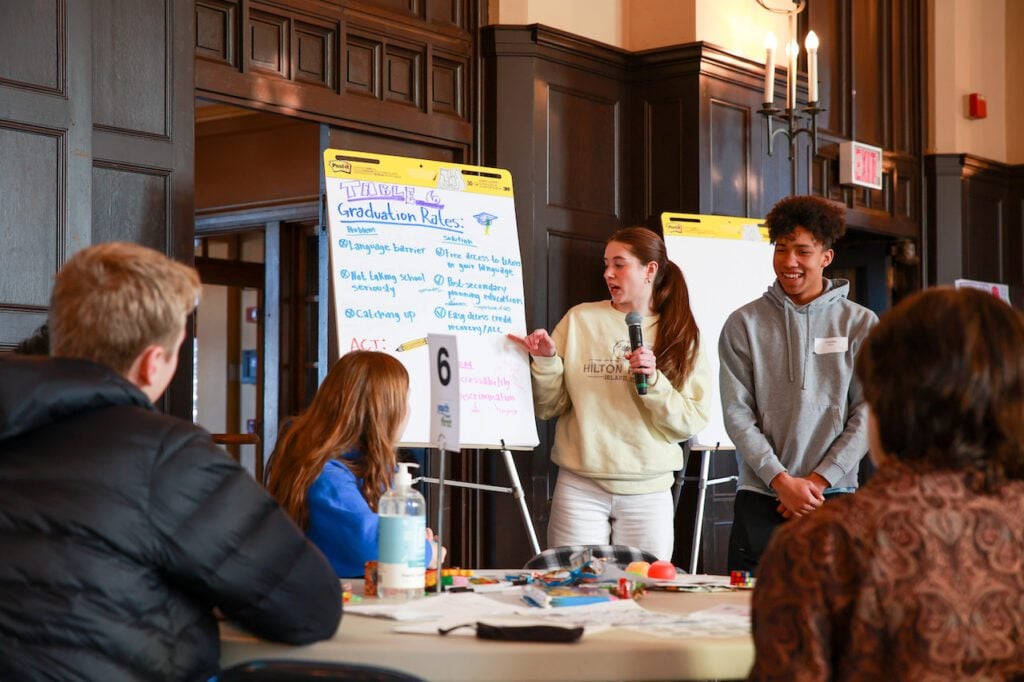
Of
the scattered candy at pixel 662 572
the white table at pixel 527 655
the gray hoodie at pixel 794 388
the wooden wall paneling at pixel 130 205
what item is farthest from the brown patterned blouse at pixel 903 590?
the wooden wall paneling at pixel 130 205

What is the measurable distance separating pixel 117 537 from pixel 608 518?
2513 millimetres

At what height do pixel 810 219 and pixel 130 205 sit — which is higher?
pixel 130 205

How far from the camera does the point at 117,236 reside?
4.01m

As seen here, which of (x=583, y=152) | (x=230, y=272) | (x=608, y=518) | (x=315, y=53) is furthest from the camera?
(x=230, y=272)

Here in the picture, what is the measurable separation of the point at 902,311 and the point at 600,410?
2.51 metres

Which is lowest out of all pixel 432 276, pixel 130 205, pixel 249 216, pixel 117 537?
pixel 117 537

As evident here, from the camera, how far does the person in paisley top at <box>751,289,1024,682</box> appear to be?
1.40m

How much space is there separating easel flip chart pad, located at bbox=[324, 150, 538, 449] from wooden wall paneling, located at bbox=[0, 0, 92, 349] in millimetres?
1022

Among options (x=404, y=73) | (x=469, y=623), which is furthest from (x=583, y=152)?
(x=469, y=623)

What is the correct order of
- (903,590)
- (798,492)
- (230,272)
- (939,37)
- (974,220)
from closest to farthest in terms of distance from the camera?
(903,590) → (798,492) → (939,37) → (974,220) → (230,272)

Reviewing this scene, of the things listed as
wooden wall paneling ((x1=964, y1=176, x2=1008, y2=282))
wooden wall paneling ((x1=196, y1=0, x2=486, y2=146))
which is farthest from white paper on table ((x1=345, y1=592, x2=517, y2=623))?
wooden wall paneling ((x1=964, y1=176, x2=1008, y2=282))

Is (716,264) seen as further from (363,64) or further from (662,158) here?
(363,64)

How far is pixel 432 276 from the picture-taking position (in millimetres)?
4590

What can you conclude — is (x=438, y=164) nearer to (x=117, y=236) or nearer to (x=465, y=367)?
(x=465, y=367)
